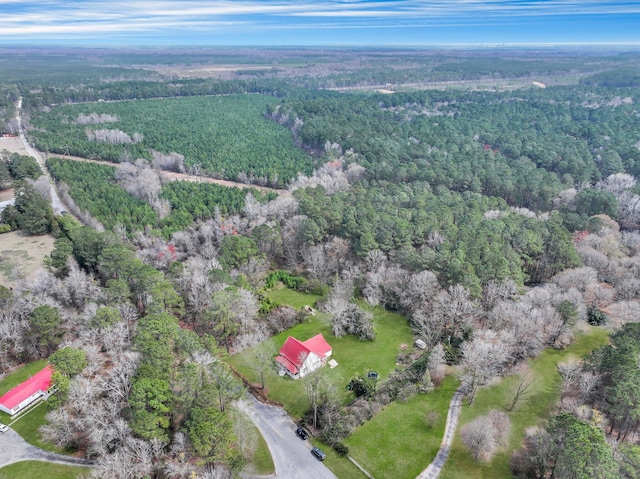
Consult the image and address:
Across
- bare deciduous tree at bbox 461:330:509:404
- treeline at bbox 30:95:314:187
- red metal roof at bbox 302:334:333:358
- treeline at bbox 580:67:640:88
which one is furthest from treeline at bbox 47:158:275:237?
treeline at bbox 580:67:640:88

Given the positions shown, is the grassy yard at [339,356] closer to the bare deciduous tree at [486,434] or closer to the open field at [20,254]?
the bare deciduous tree at [486,434]

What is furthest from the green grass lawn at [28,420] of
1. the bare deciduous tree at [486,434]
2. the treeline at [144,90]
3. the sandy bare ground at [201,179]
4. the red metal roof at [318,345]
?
the treeline at [144,90]

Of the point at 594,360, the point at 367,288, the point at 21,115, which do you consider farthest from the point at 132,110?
the point at 594,360

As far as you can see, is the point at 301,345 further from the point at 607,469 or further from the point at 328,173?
the point at 328,173

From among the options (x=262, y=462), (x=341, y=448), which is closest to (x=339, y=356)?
(x=341, y=448)

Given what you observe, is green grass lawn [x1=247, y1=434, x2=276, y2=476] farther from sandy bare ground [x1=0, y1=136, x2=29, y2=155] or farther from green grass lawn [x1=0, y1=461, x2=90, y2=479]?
sandy bare ground [x1=0, y1=136, x2=29, y2=155]
